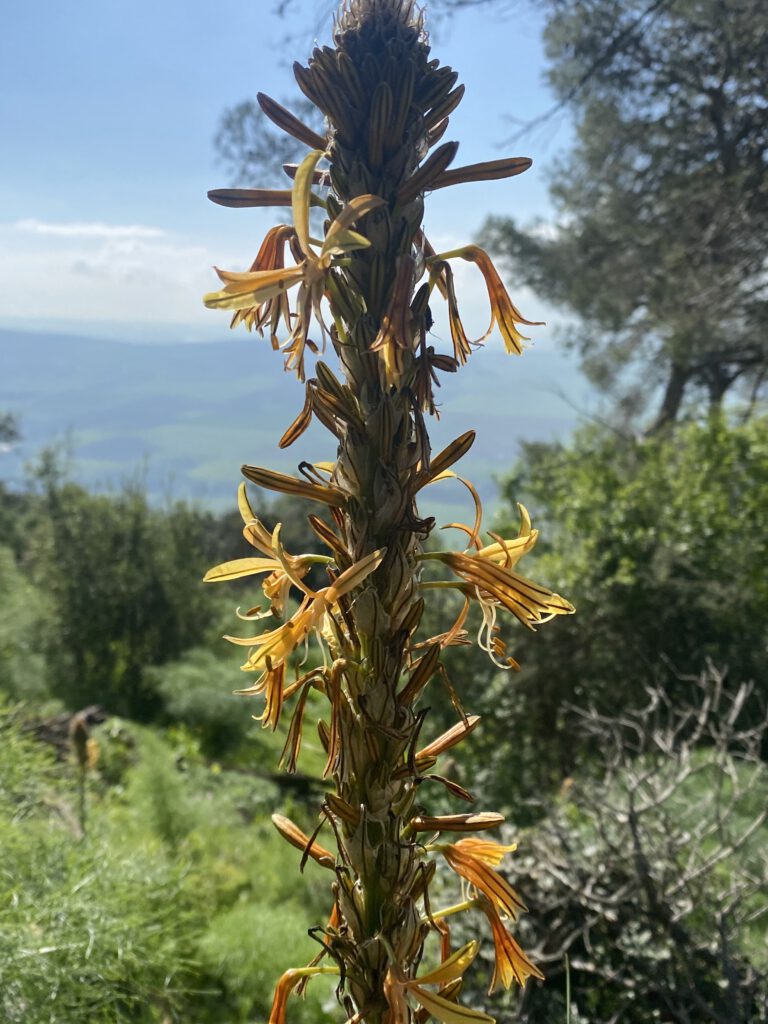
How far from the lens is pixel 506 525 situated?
6.46m

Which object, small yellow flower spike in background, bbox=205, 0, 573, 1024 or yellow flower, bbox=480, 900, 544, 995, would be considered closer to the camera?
small yellow flower spike in background, bbox=205, 0, 573, 1024

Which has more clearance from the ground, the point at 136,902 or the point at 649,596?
the point at 649,596

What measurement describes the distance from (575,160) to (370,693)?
9.59 meters

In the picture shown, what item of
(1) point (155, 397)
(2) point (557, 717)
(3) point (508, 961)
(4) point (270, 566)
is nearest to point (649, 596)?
(2) point (557, 717)

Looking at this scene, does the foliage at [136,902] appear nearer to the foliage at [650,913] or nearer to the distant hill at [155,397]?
the foliage at [650,913]

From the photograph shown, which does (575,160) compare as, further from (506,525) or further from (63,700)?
(63,700)

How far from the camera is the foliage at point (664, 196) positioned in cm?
550

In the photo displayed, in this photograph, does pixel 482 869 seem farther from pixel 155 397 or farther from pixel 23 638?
pixel 155 397

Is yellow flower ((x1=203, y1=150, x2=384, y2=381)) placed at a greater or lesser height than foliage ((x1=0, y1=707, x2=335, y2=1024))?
greater

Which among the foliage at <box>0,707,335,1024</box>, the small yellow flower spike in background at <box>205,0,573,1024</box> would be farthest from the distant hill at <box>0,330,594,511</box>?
the small yellow flower spike in background at <box>205,0,573,1024</box>

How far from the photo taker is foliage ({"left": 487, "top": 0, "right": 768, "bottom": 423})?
5504 millimetres

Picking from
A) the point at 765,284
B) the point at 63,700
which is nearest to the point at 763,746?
the point at 765,284

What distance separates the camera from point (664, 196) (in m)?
7.13

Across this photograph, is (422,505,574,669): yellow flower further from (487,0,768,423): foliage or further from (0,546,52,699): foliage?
(0,546,52,699): foliage
